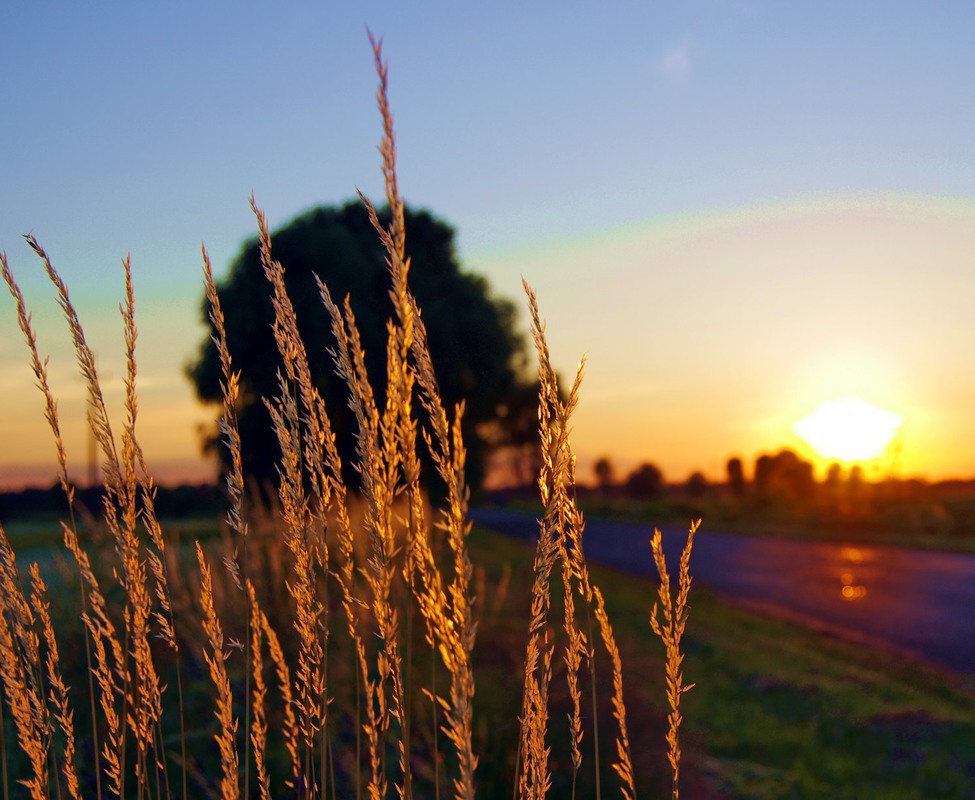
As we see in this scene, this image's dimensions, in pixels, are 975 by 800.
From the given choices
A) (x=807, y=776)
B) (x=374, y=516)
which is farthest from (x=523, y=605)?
(x=374, y=516)

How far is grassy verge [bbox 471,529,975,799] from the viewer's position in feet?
16.2

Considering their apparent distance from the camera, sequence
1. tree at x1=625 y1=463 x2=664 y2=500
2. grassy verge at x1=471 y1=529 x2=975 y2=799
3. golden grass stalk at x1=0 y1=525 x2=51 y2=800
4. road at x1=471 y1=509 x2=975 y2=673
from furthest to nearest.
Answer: tree at x1=625 y1=463 x2=664 y2=500
road at x1=471 y1=509 x2=975 y2=673
grassy verge at x1=471 y1=529 x2=975 y2=799
golden grass stalk at x1=0 y1=525 x2=51 y2=800

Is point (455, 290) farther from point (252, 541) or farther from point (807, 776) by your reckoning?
point (807, 776)

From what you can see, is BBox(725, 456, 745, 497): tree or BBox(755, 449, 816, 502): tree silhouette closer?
BBox(755, 449, 816, 502): tree silhouette

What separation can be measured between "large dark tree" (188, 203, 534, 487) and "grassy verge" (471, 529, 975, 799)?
584 centimetres

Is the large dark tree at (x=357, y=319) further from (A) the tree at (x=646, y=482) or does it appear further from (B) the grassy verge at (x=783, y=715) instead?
(A) the tree at (x=646, y=482)

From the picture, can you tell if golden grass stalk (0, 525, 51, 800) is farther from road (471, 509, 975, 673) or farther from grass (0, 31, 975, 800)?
road (471, 509, 975, 673)

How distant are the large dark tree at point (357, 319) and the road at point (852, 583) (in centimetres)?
462

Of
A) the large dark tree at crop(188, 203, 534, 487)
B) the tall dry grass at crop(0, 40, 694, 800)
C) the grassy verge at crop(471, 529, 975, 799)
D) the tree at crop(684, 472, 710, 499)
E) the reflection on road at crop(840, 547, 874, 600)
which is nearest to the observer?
the tall dry grass at crop(0, 40, 694, 800)

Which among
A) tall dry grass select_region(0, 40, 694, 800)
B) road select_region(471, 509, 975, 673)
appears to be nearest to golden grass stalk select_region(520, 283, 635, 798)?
tall dry grass select_region(0, 40, 694, 800)

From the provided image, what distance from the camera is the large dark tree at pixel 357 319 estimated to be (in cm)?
1443

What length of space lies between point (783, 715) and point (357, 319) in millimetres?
9449

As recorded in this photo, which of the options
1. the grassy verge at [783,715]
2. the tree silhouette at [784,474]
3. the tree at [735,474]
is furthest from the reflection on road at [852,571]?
the tree at [735,474]

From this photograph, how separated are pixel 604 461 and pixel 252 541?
5433cm
